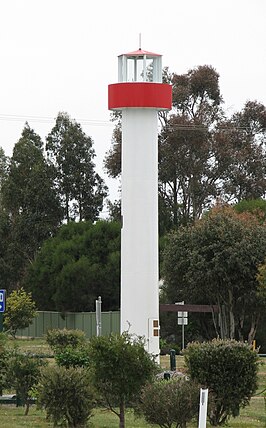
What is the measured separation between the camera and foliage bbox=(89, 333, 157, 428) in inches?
951

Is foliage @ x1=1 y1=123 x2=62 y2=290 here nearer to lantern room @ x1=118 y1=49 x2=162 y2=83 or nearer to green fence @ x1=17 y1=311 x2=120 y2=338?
green fence @ x1=17 y1=311 x2=120 y2=338

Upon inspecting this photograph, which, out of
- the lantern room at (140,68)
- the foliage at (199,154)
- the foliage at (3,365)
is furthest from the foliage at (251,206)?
the foliage at (3,365)

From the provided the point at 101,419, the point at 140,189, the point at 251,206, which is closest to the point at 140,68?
the point at 140,189

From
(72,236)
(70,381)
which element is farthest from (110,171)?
(70,381)

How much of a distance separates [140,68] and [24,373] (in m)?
16.1

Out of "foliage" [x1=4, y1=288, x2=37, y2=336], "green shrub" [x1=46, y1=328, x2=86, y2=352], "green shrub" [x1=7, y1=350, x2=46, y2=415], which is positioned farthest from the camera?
"foliage" [x1=4, y1=288, x2=37, y2=336]

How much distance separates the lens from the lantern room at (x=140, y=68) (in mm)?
41406

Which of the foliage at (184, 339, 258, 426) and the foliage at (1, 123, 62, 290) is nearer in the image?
the foliage at (184, 339, 258, 426)

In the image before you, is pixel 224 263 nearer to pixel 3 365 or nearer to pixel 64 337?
pixel 64 337

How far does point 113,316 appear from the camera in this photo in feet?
246

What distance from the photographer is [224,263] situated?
187 ft

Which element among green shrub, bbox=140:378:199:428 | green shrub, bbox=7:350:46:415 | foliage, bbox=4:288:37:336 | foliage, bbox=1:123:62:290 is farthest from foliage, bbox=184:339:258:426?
foliage, bbox=1:123:62:290

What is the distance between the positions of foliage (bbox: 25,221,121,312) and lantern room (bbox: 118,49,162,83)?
128ft

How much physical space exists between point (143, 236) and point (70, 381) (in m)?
16.7
